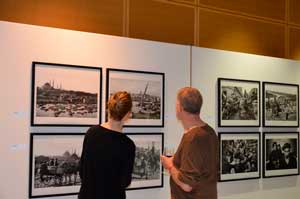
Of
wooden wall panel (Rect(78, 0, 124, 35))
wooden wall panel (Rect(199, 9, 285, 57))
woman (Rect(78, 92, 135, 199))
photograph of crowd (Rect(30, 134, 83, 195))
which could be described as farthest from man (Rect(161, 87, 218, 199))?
wooden wall panel (Rect(199, 9, 285, 57))

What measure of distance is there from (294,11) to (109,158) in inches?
157

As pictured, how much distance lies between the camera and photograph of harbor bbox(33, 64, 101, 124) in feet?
11.8

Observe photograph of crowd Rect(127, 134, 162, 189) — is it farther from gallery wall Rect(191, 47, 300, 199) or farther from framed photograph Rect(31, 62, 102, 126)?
gallery wall Rect(191, 47, 300, 199)

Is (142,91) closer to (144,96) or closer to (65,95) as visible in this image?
(144,96)

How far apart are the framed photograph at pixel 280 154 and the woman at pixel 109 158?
255 centimetres

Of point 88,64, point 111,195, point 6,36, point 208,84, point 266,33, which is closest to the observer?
point 111,195

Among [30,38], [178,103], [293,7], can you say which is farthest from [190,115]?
[293,7]

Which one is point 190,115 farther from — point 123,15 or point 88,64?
point 123,15

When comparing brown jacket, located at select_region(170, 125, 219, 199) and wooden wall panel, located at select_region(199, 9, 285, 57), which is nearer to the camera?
brown jacket, located at select_region(170, 125, 219, 199)

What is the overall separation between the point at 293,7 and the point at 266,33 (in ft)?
2.24

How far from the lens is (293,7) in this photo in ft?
19.6

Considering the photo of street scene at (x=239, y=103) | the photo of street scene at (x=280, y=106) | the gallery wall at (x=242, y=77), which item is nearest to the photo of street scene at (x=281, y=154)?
the gallery wall at (x=242, y=77)

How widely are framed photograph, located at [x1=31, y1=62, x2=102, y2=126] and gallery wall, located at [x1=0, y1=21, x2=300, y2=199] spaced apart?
55mm

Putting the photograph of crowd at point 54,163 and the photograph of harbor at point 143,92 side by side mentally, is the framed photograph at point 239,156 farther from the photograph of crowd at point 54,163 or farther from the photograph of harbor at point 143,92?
the photograph of crowd at point 54,163
